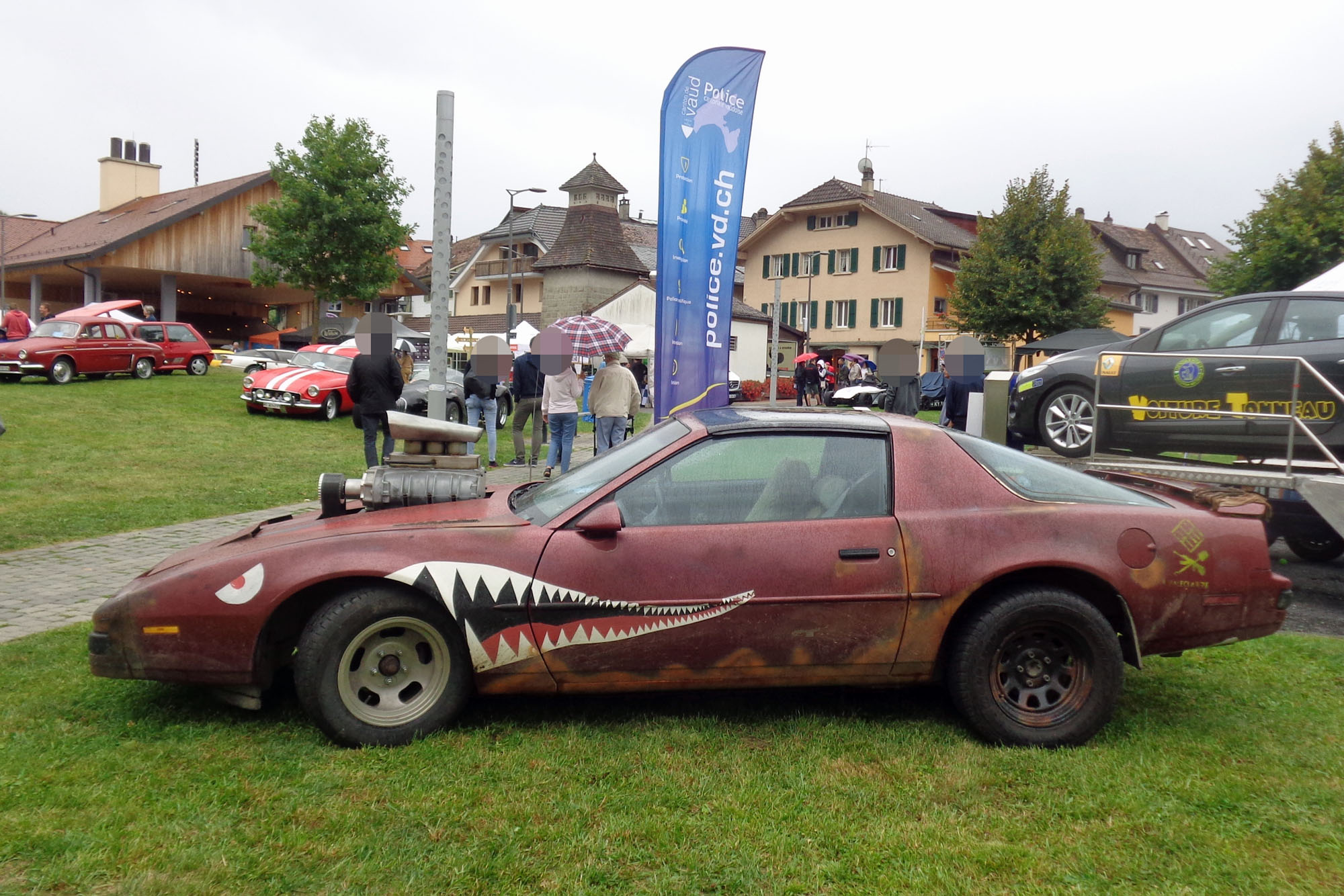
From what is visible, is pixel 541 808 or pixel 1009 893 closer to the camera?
pixel 1009 893

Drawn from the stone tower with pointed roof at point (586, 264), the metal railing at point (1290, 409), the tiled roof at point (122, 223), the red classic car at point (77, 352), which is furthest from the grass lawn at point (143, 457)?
the stone tower with pointed roof at point (586, 264)

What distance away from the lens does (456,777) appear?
3.57 meters

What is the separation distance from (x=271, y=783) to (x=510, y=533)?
48.6 inches

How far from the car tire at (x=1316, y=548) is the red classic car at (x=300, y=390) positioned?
52.1ft

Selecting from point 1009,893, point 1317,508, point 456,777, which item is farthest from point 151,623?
point 1317,508

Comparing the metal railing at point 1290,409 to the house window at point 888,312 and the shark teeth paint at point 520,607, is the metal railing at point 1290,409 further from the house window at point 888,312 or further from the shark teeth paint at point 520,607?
the house window at point 888,312

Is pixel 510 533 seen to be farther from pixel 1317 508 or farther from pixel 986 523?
pixel 1317 508

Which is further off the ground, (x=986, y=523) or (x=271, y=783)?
(x=986, y=523)

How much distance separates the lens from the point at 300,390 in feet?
62.7

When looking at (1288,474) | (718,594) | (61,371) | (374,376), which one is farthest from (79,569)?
(61,371)

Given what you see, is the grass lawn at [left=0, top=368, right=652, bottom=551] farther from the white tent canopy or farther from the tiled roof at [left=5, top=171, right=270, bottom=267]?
the tiled roof at [left=5, top=171, right=270, bottom=267]

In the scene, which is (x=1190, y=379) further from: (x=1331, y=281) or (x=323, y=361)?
(x=323, y=361)

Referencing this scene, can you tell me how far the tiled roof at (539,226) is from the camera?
60.2 metres

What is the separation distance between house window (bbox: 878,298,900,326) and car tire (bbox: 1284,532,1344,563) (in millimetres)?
45881
